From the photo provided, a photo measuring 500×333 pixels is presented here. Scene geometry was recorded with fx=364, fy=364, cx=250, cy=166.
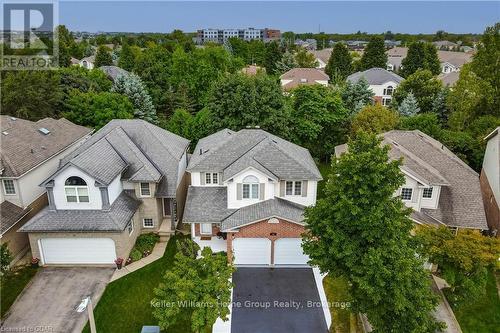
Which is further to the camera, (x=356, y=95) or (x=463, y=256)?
(x=356, y=95)

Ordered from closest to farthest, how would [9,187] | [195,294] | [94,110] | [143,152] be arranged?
[195,294] < [9,187] < [143,152] < [94,110]

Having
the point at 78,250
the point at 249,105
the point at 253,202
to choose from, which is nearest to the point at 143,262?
the point at 78,250

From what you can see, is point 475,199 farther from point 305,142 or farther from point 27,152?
point 27,152

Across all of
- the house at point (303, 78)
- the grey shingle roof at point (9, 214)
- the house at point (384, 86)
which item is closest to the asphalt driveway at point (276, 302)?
the grey shingle roof at point (9, 214)

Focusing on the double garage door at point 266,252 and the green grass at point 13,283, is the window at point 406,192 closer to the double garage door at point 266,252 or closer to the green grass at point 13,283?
the double garage door at point 266,252

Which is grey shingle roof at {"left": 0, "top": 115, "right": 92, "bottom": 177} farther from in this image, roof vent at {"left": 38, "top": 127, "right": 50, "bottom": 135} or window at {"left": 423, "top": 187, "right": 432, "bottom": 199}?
window at {"left": 423, "top": 187, "right": 432, "bottom": 199}

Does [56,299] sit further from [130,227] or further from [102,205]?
[130,227]

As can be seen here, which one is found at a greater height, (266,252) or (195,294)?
(195,294)

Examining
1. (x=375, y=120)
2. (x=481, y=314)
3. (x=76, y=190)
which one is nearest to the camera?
(x=481, y=314)

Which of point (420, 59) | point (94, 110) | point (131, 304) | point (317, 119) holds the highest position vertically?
point (420, 59)
